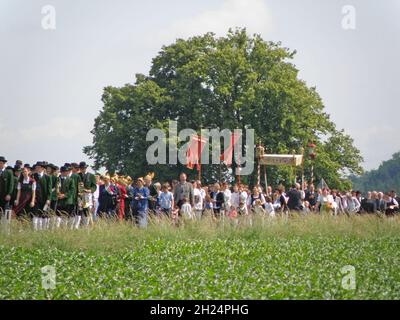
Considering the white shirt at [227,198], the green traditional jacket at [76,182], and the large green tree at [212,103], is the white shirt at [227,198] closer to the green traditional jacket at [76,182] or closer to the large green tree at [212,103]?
the green traditional jacket at [76,182]

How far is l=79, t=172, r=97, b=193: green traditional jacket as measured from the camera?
23797mm

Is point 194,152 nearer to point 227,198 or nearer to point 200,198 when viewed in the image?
point 227,198

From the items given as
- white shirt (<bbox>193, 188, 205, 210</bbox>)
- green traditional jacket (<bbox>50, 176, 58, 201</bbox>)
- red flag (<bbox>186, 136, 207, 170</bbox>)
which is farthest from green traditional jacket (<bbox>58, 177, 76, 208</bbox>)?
red flag (<bbox>186, 136, 207, 170</bbox>)

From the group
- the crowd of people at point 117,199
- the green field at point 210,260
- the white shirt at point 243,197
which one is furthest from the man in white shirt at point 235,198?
the green field at point 210,260

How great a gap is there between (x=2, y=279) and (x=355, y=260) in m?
7.05

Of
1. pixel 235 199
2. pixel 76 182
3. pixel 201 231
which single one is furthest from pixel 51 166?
pixel 235 199

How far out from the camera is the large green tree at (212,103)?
57875 mm

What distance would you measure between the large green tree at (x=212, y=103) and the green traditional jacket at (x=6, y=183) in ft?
109

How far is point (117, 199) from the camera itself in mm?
28453

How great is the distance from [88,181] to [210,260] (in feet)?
25.9

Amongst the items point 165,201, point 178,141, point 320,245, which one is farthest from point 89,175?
point 178,141

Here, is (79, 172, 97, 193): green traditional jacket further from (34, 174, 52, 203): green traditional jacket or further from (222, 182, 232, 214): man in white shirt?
(222, 182, 232, 214): man in white shirt
